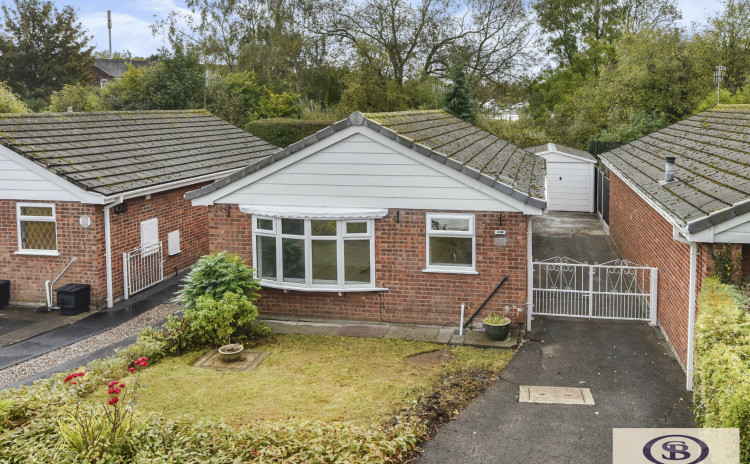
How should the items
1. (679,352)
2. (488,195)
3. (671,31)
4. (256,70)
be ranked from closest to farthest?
(679,352), (488,195), (671,31), (256,70)

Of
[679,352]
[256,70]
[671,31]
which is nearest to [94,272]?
[679,352]

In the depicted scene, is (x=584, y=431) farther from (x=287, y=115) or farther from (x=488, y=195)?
(x=287, y=115)

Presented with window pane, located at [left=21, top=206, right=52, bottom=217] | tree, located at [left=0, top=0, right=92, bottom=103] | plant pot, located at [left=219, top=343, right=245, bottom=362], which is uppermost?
tree, located at [left=0, top=0, right=92, bottom=103]

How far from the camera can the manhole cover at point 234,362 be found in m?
11.1

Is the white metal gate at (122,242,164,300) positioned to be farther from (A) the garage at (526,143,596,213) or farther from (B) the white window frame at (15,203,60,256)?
(A) the garage at (526,143,596,213)

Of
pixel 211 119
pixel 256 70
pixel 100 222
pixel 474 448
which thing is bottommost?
pixel 474 448

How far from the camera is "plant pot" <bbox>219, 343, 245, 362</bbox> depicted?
1136cm

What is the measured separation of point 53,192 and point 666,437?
13.6 metres

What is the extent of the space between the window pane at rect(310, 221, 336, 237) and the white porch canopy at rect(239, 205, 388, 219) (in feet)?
0.73

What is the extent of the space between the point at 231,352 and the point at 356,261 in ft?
10.8

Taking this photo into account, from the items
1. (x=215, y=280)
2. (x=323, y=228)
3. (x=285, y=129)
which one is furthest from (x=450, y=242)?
(x=285, y=129)

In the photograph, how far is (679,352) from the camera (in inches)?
426

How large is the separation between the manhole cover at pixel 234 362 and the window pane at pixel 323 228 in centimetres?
279

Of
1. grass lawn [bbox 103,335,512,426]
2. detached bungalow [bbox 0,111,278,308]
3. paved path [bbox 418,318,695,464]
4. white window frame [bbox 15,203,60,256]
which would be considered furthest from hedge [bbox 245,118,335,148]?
paved path [bbox 418,318,695,464]
